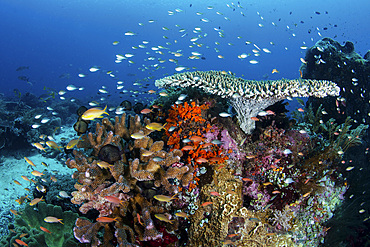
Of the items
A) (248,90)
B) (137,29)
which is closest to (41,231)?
(248,90)

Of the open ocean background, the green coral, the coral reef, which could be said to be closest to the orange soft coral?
the coral reef

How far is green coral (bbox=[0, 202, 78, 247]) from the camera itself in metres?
3.83

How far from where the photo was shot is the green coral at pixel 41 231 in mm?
3834

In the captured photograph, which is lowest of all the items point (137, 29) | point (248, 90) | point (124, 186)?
point (137, 29)

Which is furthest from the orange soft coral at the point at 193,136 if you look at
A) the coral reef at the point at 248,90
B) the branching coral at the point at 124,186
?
the coral reef at the point at 248,90

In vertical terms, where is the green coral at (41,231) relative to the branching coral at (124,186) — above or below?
below

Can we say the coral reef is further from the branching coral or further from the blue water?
the blue water

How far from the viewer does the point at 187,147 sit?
149 inches

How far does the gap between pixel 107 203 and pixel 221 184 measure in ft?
7.16

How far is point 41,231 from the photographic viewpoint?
4094 millimetres

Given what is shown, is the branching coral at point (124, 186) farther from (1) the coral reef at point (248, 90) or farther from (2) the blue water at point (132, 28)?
(2) the blue water at point (132, 28)

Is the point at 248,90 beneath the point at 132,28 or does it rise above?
above

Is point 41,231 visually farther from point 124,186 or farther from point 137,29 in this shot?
point 137,29

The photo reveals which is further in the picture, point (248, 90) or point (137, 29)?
point (137, 29)
